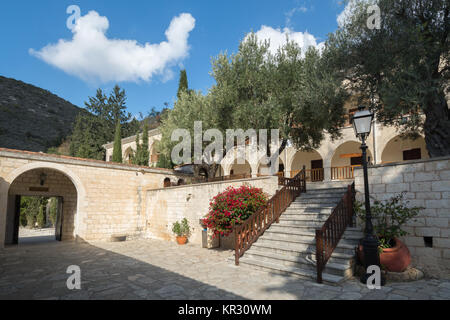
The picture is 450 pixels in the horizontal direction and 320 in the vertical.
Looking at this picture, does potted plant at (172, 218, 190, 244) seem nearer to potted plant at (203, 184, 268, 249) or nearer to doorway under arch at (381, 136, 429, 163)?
potted plant at (203, 184, 268, 249)

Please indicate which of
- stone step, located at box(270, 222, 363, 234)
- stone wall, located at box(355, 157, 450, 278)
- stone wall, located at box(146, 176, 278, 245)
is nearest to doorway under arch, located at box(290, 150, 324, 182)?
stone wall, located at box(146, 176, 278, 245)

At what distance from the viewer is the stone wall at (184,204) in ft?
30.9

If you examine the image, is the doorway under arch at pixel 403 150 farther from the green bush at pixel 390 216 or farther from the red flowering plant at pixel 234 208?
the red flowering plant at pixel 234 208

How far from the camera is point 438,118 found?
6395mm

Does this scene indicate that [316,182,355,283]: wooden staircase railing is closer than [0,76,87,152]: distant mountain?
Yes

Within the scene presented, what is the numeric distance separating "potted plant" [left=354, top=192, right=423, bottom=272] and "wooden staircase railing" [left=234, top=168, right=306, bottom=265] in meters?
2.26

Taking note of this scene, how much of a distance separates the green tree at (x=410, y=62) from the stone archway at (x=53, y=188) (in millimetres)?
12435

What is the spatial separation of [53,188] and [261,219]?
11438mm

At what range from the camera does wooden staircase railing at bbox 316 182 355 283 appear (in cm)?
508

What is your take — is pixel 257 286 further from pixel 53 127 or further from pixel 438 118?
pixel 53 127

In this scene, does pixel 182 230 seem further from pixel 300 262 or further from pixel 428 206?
pixel 428 206

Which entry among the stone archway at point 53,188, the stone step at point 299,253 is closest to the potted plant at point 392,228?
the stone step at point 299,253

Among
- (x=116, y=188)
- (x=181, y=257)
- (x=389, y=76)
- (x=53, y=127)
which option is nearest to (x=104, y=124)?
(x=53, y=127)

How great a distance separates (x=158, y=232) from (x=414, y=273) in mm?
10675
